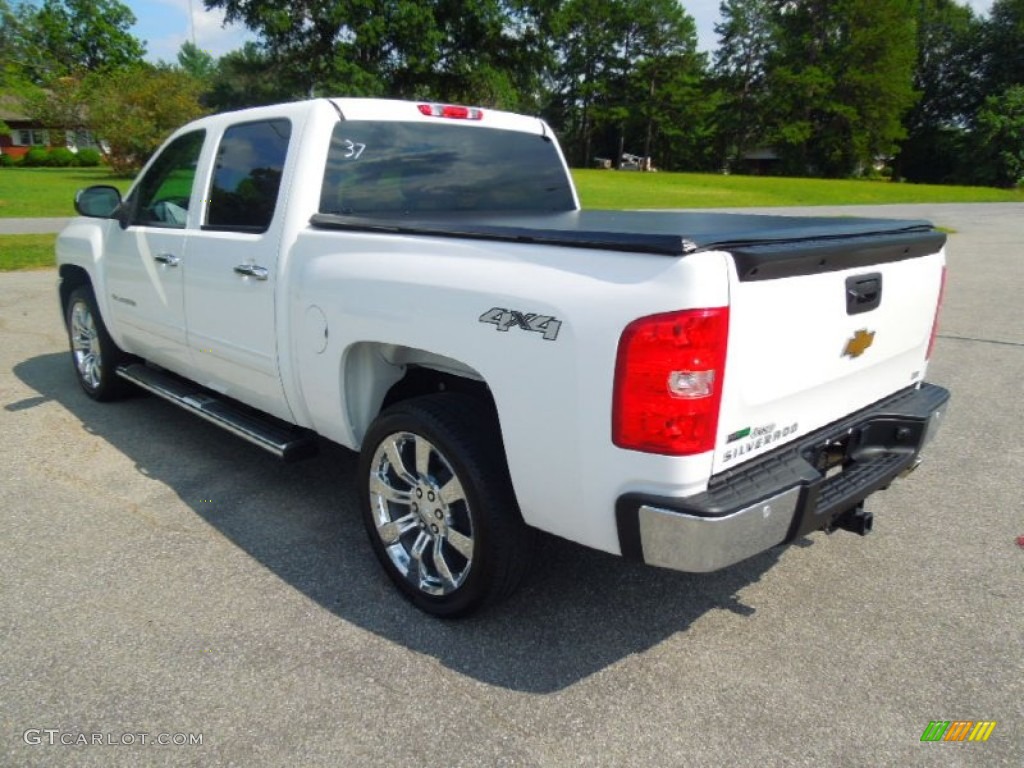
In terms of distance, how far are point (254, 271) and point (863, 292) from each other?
8.27 ft

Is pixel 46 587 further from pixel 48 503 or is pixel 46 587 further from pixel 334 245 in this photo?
pixel 334 245

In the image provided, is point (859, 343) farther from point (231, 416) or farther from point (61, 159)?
point (61, 159)

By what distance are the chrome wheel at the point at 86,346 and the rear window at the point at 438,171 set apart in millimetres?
2944

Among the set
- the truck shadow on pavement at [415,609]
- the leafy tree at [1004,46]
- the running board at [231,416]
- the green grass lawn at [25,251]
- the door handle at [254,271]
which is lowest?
the truck shadow on pavement at [415,609]

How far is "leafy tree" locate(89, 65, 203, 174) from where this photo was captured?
33.8 meters

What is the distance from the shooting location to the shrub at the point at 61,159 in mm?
53219

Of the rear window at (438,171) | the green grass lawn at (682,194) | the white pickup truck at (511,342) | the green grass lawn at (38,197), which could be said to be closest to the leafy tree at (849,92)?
the green grass lawn at (682,194)

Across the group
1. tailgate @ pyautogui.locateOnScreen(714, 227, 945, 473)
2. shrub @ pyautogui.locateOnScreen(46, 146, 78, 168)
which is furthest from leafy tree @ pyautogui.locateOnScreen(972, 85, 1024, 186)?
shrub @ pyautogui.locateOnScreen(46, 146, 78, 168)

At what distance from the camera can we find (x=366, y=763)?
2.20 meters

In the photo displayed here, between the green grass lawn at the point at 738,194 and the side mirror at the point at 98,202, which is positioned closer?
the side mirror at the point at 98,202

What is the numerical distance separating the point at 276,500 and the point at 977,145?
67061mm

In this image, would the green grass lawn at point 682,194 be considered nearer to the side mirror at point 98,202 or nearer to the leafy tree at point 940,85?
the side mirror at point 98,202

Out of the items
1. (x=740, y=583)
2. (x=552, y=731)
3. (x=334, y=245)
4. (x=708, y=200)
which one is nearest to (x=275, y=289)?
(x=334, y=245)

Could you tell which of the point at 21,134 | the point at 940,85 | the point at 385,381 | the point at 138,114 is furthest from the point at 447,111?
the point at 21,134
